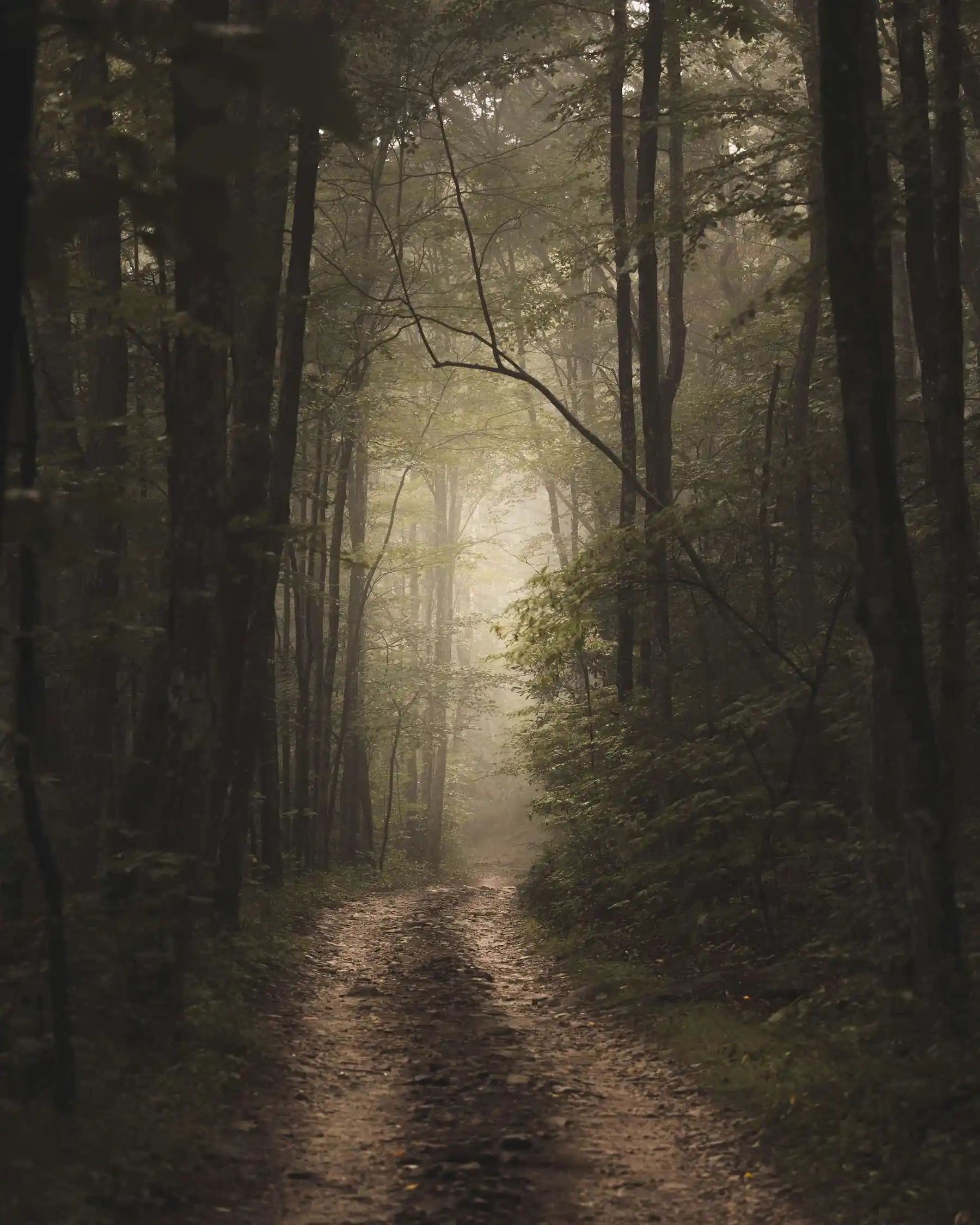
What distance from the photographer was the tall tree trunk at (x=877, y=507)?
5.79 m

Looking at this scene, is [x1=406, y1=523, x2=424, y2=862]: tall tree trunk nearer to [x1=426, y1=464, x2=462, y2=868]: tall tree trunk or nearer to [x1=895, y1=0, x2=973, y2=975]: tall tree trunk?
[x1=426, y1=464, x2=462, y2=868]: tall tree trunk

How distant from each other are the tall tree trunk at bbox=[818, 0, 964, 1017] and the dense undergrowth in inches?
157

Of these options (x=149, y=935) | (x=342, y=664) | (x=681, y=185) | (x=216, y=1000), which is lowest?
(x=216, y=1000)

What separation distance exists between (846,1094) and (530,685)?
7.31 m

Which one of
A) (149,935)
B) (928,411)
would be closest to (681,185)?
(928,411)

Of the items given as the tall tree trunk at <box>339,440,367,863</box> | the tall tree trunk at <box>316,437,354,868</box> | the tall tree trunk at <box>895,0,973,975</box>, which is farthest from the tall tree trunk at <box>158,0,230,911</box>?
the tall tree trunk at <box>339,440,367,863</box>

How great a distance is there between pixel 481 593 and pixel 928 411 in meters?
53.8

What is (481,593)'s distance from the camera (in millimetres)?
61031

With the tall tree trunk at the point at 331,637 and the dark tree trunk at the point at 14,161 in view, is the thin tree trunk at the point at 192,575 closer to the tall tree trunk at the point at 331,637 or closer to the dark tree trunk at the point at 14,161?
the dark tree trunk at the point at 14,161

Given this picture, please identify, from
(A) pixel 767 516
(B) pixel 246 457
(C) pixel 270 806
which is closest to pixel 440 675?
(C) pixel 270 806

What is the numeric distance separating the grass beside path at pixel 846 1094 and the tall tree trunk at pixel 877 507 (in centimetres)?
53

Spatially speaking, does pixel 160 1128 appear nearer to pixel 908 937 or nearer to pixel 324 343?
pixel 908 937

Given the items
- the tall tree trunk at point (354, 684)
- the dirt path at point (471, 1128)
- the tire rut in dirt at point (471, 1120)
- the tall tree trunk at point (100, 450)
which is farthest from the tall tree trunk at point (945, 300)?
the tall tree trunk at point (354, 684)

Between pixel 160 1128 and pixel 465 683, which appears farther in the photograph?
pixel 465 683
